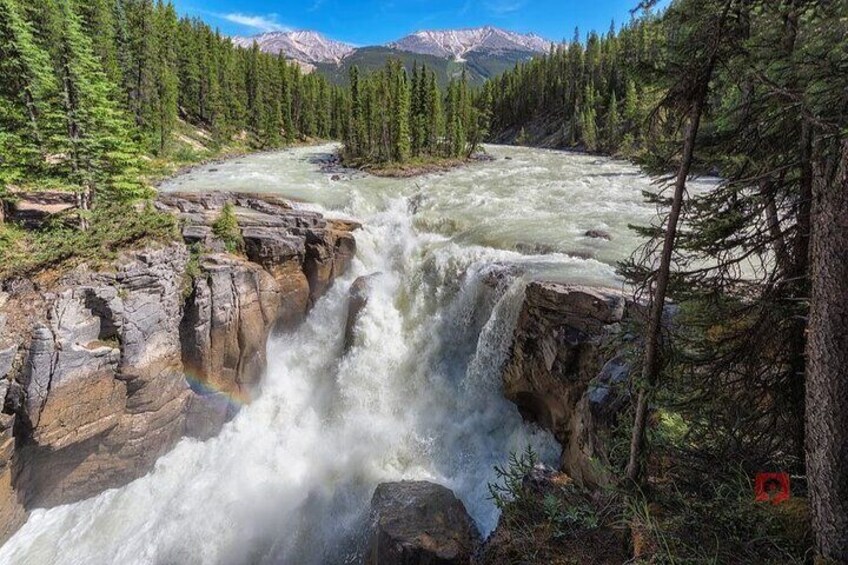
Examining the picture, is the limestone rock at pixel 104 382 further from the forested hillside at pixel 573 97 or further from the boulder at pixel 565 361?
the forested hillside at pixel 573 97

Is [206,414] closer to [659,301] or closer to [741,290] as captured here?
[659,301]

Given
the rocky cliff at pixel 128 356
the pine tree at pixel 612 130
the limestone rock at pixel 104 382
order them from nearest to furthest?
the rocky cliff at pixel 128 356, the limestone rock at pixel 104 382, the pine tree at pixel 612 130

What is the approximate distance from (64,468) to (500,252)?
16685 mm

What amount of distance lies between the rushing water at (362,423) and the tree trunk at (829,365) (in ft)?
27.6

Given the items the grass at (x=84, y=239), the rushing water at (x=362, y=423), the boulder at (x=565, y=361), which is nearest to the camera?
the boulder at (x=565, y=361)

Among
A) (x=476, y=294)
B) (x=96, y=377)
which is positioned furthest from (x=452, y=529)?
(x=96, y=377)

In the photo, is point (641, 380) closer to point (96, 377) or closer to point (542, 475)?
point (542, 475)

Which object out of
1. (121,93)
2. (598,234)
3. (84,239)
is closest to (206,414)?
(84,239)

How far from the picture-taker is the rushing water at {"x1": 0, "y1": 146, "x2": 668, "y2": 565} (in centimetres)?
1202

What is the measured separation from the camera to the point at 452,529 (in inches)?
377

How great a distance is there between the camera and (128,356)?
1304 centimetres

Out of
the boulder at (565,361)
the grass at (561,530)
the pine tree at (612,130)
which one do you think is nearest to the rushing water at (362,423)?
the boulder at (565,361)

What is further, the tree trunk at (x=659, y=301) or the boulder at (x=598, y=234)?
the boulder at (x=598, y=234)

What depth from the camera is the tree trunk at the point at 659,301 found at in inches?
185
